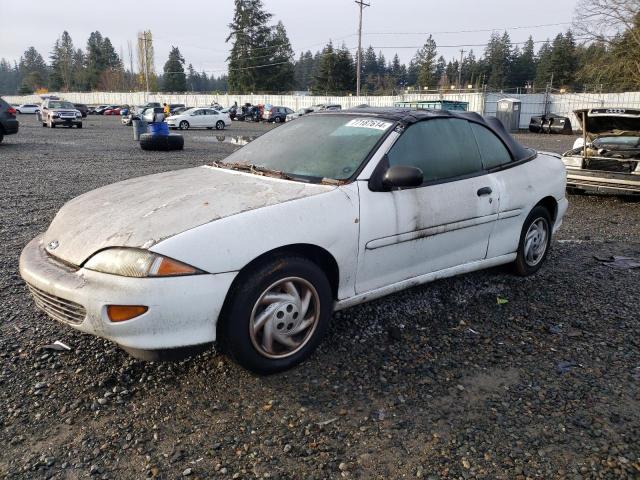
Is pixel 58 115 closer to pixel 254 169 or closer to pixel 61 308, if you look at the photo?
pixel 254 169

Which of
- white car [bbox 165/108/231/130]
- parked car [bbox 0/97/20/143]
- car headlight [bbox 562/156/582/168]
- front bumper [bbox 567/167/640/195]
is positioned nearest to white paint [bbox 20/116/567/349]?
front bumper [bbox 567/167/640/195]

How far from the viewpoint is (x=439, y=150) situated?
371 centimetres

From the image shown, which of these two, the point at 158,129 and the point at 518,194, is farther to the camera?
the point at 158,129

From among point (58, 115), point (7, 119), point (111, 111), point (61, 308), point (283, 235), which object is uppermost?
point (111, 111)

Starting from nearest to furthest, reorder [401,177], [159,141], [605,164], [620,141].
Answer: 1. [401,177]
2. [605,164]
3. [620,141]
4. [159,141]

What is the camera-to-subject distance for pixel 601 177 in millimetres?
8164

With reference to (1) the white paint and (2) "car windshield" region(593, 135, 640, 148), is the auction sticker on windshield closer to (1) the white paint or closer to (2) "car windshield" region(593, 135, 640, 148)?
(1) the white paint

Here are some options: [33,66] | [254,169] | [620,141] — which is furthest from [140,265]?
[33,66]

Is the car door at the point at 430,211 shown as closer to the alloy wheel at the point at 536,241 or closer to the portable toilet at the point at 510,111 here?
the alloy wheel at the point at 536,241

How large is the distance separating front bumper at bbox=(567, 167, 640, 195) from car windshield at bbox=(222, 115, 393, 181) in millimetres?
6150

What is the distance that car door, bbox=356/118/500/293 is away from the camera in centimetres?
317

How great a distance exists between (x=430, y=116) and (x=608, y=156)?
22.2ft

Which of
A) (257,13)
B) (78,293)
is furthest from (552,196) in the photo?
(257,13)

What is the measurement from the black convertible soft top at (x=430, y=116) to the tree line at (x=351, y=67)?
127 feet
